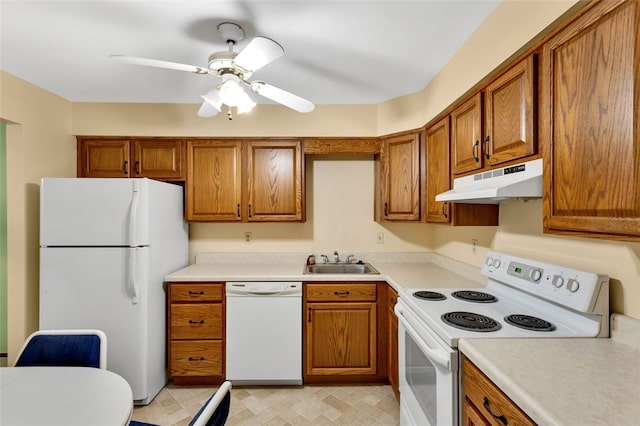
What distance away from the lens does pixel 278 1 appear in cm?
146

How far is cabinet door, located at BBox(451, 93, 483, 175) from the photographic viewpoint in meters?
1.66

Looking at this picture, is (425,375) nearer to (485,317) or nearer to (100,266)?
(485,317)

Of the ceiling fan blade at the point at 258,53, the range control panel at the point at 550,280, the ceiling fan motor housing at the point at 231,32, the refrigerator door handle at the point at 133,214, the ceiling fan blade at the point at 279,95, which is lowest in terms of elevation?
the range control panel at the point at 550,280

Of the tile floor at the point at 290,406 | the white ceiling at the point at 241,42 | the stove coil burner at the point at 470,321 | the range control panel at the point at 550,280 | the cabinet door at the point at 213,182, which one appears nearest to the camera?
the range control panel at the point at 550,280

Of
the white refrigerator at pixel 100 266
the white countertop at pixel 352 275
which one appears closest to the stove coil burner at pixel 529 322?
the white countertop at pixel 352 275

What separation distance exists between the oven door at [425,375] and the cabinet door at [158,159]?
2251mm

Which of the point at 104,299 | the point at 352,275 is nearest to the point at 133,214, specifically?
the point at 104,299

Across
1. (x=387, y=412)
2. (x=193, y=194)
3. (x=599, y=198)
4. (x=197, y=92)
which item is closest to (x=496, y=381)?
(x=599, y=198)

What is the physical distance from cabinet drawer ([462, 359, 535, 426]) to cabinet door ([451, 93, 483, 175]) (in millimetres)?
1060

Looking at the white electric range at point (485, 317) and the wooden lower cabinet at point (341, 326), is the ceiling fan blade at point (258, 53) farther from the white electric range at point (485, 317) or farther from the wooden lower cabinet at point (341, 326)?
the wooden lower cabinet at point (341, 326)

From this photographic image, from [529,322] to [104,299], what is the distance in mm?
2567

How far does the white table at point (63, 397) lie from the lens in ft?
3.09

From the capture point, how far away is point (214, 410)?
32.7 inches

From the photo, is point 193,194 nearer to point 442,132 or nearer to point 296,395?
point 296,395
